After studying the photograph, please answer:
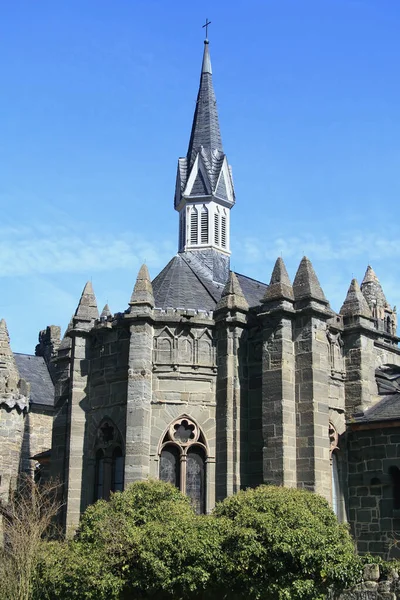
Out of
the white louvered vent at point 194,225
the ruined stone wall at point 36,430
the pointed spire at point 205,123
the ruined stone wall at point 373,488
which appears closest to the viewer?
the ruined stone wall at point 373,488

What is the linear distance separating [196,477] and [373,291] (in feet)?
93.0

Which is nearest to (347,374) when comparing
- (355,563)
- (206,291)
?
(206,291)

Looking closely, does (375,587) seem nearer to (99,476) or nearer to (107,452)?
(107,452)

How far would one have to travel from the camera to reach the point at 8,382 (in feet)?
128

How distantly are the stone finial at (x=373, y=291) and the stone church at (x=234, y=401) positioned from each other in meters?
21.7

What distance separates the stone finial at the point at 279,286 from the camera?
25.8 m

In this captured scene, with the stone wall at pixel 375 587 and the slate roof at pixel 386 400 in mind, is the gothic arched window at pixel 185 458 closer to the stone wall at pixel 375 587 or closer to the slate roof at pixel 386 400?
the slate roof at pixel 386 400

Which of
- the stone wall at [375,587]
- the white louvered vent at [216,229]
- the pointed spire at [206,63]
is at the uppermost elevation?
the pointed spire at [206,63]

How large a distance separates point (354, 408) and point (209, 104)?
18740 millimetres

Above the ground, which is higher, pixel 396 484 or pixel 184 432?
pixel 184 432

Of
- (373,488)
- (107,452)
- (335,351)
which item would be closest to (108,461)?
(107,452)

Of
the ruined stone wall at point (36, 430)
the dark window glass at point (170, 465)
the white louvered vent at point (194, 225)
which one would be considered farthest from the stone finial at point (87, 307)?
the ruined stone wall at point (36, 430)

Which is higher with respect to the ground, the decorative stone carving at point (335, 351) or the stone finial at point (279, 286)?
the stone finial at point (279, 286)

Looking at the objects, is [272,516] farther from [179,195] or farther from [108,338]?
[179,195]
